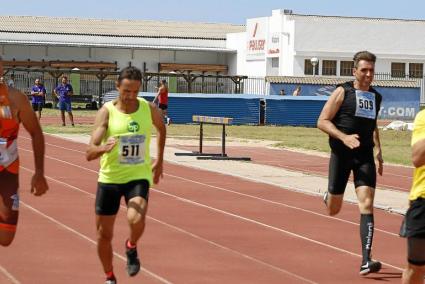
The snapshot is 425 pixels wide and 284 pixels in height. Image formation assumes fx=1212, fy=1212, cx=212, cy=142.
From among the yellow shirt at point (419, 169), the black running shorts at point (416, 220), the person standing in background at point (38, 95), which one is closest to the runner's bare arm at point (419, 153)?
the yellow shirt at point (419, 169)

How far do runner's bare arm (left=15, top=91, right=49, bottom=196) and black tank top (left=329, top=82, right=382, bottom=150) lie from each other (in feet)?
11.1

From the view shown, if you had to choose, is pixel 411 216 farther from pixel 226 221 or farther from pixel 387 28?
pixel 387 28

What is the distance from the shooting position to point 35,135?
29.6 feet

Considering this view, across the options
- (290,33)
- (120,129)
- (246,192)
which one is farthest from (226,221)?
(290,33)

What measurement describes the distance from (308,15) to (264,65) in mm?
4986

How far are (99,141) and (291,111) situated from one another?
38753 mm

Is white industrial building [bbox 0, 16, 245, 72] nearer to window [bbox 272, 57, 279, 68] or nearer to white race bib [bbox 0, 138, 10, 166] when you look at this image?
window [bbox 272, 57, 279, 68]

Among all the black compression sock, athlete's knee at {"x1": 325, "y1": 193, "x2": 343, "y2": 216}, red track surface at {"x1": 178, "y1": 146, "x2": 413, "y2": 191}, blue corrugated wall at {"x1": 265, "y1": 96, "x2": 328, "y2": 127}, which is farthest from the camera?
blue corrugated wall at {"x1": 265, "y1": 96, "x2": 328, "y2": 127}

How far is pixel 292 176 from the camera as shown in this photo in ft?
75.5

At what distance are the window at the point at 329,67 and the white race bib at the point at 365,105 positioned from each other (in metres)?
64.7

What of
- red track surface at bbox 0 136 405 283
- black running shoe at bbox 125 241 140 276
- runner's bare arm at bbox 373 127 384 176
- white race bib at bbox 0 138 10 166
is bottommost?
red track surface at bbox 0 136 405 283

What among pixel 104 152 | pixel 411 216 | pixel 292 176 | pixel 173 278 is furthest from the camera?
pixel 292 176

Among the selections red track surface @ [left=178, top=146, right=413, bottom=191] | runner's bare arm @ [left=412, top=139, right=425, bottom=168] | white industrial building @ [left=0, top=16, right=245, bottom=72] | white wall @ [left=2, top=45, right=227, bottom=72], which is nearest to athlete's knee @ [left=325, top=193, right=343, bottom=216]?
runner's bare arm @ [left=412, top=139, right=425, bottom=168]

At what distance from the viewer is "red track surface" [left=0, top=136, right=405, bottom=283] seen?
10.6m
